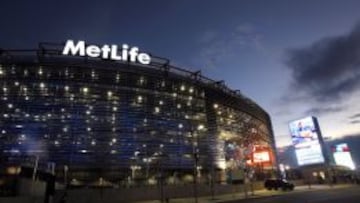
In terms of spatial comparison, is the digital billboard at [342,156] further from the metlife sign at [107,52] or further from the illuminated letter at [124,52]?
the illuminated letter at [124,52]

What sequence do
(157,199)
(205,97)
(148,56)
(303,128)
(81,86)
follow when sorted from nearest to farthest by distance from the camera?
(157,199)
(81,86)
(148,56)
(205,97)
(303,128)

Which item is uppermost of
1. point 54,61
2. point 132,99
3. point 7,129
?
point 54,61

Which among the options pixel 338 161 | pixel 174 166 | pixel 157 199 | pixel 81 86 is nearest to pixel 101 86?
pixel 81 86

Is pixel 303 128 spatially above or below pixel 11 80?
below

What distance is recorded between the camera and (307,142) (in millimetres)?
82625

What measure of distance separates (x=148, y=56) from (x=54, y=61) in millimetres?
19126

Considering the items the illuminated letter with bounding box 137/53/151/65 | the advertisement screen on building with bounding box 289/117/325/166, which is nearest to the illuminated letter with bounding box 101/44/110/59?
the illuminated letter with bounding box 137/53/151/65

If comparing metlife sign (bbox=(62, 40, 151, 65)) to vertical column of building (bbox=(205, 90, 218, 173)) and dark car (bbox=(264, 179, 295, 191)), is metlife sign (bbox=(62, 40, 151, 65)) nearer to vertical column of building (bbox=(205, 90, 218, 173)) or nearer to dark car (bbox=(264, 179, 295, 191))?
vertical column of building (bbox=(205, 90, 218, 173))

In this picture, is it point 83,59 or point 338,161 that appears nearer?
point 83,59

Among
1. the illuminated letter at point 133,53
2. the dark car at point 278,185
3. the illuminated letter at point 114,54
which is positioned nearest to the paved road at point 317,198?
the dark car at point 278,185

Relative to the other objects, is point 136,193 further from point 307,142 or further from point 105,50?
point 307,142

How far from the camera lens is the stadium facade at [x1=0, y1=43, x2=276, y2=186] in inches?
2248

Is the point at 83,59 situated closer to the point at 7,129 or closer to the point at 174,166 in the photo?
the point at 7,129

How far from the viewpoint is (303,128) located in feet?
278
